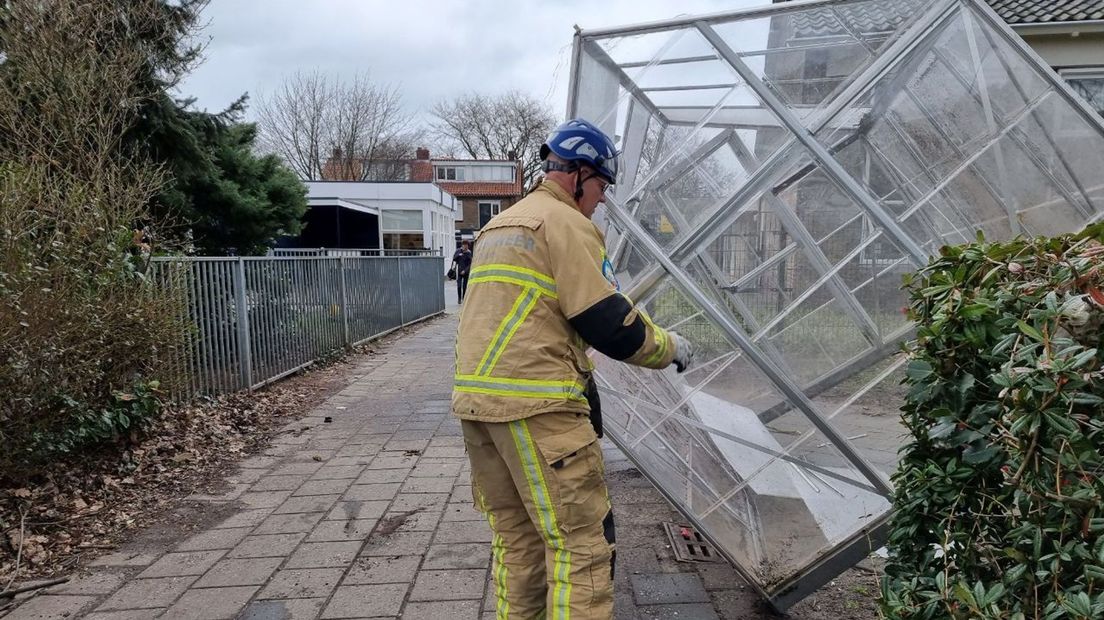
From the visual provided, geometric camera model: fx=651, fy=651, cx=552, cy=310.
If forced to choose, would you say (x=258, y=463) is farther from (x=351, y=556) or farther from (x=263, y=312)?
(x=263, y=312)

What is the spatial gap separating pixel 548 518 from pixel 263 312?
6.06 metres

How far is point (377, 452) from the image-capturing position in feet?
17.3

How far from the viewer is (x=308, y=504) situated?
418 centimetres

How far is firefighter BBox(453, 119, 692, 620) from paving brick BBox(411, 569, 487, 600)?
1091 millimetres

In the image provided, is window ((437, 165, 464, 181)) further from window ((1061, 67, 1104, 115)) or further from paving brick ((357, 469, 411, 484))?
paving brick ((357, 469, 411, 484))

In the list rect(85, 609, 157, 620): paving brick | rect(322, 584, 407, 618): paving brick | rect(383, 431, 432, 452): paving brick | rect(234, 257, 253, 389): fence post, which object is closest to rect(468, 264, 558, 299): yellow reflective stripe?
rect(322, 584, 407, 618): paving brick

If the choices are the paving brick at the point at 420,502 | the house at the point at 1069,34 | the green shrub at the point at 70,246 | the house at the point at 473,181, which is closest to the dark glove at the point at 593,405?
the paving brick at the point at 420,502

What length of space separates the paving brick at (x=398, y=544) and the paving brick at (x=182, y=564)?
78 centimetres

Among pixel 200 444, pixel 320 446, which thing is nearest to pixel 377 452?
pixel 320 446

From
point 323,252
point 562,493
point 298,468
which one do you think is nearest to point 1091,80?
point 562,493

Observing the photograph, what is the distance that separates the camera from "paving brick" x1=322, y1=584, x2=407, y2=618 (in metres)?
2.90

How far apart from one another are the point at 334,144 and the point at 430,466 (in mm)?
39940

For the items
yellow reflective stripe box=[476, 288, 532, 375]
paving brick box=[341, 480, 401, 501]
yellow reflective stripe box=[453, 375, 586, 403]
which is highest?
yellow reflective stripe box=[476, 288, 532, 375]

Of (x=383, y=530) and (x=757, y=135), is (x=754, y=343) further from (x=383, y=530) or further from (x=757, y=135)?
(x=383, y=530)
